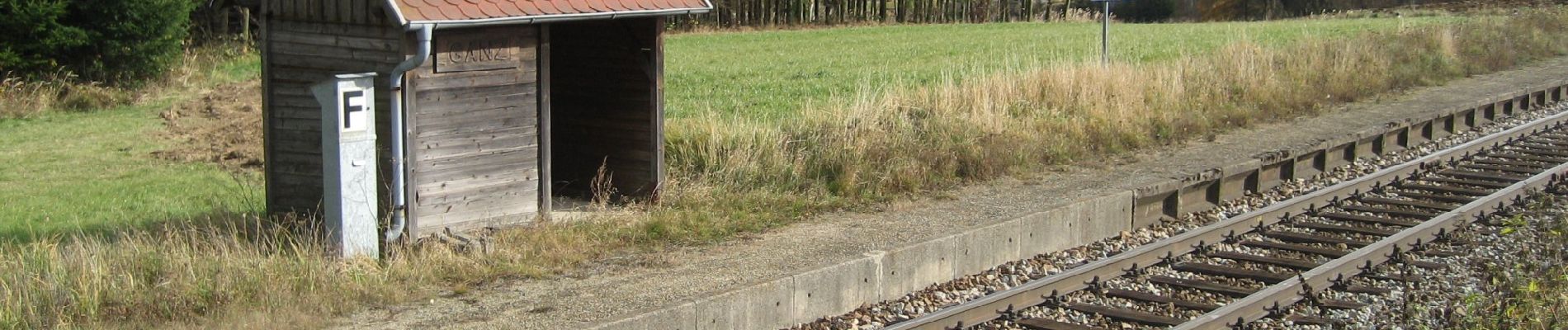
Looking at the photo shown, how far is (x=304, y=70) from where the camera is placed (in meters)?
9.26

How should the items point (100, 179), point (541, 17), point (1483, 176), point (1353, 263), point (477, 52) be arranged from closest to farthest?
point (541, 17)
point (477, 52)
point (1353, 263)
point (1483, 176)
point (100, 179)

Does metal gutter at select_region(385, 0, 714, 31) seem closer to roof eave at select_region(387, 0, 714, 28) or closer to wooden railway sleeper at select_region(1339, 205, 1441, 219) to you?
roof eave at select_region(387, 0, 714, 28)

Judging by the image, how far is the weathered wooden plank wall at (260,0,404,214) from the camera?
8.93 metres

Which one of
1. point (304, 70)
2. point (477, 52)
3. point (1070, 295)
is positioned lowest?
point (1070, 295)

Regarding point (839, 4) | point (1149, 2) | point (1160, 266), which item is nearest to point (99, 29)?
point (1160, 266)

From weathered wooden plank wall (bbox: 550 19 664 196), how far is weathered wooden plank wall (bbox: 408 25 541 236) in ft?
3.59

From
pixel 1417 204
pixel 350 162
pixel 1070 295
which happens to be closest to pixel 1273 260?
pixel 1070 295

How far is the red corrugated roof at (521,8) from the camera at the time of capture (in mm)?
8664

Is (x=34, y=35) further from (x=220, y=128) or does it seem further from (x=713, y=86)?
(x=713, y=86)

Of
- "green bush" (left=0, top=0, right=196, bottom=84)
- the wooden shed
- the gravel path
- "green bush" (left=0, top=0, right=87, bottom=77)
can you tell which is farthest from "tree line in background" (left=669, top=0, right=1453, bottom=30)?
the wooden shed

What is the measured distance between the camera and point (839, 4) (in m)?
44.1

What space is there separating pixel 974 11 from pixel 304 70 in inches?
Answer: 1634

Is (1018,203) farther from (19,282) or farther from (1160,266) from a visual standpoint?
(19,282)

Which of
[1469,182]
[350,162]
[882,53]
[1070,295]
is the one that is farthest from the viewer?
[882,53]
